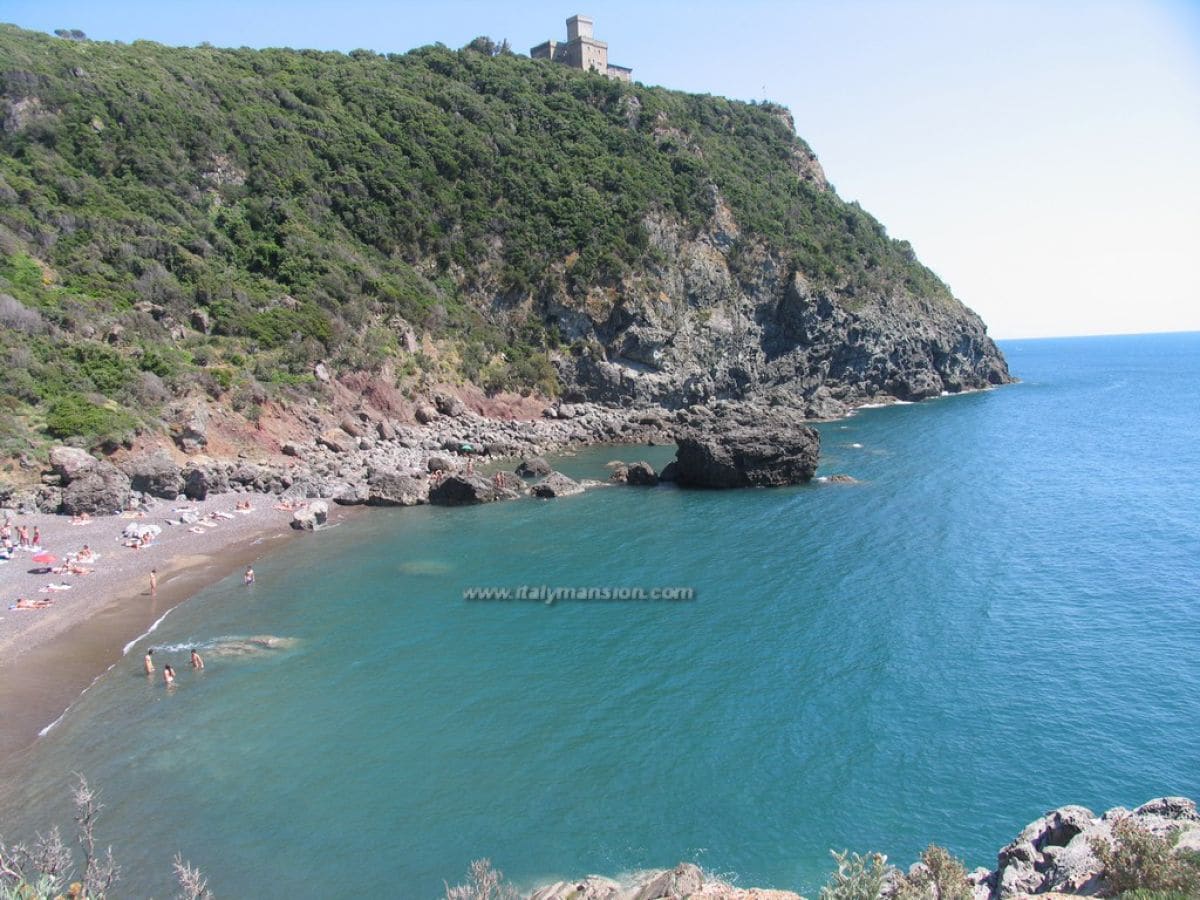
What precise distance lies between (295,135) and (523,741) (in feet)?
237

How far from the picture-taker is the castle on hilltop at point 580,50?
11206 centimetres

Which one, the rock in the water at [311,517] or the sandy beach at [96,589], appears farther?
the rock in the water at [311,517]

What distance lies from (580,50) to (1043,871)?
390 feet

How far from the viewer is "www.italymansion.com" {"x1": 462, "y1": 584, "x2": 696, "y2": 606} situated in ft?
108

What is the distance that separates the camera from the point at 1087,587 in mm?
32406

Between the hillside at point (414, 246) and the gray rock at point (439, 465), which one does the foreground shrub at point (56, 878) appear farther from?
the gray rock at point (439, 465)

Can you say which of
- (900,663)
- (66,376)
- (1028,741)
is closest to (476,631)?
(900,663)

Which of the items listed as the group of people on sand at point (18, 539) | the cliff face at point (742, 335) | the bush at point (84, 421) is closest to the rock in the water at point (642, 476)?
the cliff face at point (742, 335)

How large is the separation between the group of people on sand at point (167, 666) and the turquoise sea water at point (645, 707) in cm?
54

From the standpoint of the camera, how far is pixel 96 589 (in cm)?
3231

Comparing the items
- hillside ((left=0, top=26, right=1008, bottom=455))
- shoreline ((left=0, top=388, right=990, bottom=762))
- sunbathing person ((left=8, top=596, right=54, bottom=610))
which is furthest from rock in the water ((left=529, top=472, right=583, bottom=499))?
sunbathing person ((left=8, top=596, right=54, bottom=610))

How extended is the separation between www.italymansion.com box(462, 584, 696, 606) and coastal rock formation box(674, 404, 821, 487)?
20.6 metres

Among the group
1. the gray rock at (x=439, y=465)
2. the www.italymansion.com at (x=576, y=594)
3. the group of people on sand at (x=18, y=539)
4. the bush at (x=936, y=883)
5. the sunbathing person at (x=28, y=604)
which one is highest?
the gray rock at (x=439, y=465)

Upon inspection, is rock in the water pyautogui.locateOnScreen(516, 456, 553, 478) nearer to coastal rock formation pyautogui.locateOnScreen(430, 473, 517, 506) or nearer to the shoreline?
coastal rock formation pyautogui.locateOnScreen(430, 473, 517, 506)
